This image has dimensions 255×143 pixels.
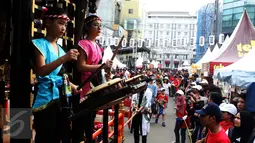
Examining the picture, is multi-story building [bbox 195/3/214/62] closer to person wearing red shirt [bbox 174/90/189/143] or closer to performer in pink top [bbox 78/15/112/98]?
person wearing red shirt [bbox 174/90/189/143]

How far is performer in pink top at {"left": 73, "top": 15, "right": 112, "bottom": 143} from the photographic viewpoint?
284 centimetres

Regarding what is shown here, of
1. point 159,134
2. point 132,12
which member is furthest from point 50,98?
point 132,12

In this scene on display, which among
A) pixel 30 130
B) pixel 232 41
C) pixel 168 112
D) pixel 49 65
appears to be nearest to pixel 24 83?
pixel 49 65

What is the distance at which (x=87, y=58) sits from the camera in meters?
3.02

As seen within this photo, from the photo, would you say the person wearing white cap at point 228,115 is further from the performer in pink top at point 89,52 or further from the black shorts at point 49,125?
the black shorts at point 49,125

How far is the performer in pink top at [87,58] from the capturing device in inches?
112

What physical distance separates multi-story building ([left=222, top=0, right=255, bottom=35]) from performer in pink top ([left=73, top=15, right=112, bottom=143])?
4647 cm

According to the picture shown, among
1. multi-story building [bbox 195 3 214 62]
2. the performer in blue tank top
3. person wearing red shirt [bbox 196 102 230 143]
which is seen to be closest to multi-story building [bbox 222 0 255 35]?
multi-story building [bbox 195 3 214 62]

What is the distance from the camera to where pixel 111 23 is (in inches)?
2019

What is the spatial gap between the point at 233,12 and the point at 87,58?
4915 cm

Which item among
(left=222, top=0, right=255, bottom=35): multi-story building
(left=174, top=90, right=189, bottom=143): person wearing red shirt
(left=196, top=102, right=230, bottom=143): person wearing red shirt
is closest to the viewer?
(left=196, top=102, right=230, bottom=143): person wearing red shirt

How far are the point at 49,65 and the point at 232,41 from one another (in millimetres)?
11402

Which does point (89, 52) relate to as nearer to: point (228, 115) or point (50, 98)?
point (50, 98)

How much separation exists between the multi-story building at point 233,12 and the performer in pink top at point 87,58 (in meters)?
46.5
